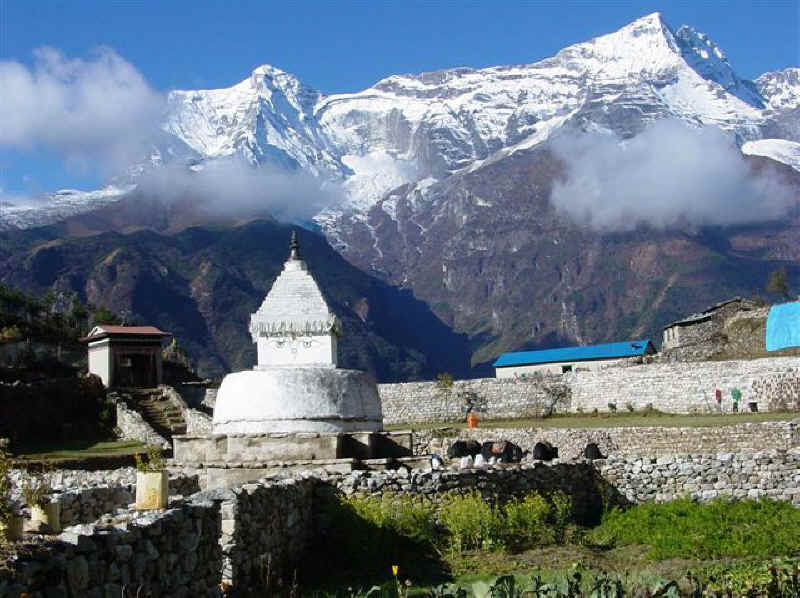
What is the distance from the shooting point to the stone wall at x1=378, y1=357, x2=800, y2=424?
41.8 metres

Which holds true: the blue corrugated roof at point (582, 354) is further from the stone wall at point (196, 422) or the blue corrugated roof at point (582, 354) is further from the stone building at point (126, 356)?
the stone wall at point (196, 422)

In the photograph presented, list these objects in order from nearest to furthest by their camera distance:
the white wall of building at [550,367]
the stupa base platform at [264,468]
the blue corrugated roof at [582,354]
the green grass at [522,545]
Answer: the green grass at [522,545] → the stupa base platform at [264,468] → the white wall of building at [550,367] → the blue corrugated roof at [582,354]

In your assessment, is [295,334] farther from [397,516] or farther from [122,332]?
[122,332]

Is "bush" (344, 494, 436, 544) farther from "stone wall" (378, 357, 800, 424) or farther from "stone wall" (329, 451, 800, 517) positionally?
"stone wall" (378, 357, 800, 424)

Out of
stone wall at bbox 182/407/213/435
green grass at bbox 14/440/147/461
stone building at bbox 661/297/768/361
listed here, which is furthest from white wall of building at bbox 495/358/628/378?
green grass at bbox 14/440/147/461

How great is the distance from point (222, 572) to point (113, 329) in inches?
1562

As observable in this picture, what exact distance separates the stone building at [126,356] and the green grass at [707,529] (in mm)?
34240

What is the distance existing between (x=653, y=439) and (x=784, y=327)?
20.7m

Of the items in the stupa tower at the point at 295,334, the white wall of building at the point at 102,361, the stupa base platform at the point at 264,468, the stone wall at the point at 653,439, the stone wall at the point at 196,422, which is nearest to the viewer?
the stupa base platform at the point at 264,468

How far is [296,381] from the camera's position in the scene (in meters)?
20.9

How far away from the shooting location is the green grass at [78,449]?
31837 millimetres

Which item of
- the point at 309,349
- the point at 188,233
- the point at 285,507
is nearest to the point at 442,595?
the point at 285,507

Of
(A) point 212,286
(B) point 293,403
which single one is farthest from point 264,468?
(A) point 212,286

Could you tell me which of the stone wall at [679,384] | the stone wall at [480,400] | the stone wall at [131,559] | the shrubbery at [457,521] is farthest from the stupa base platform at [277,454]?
the stone wall at [480,400]
